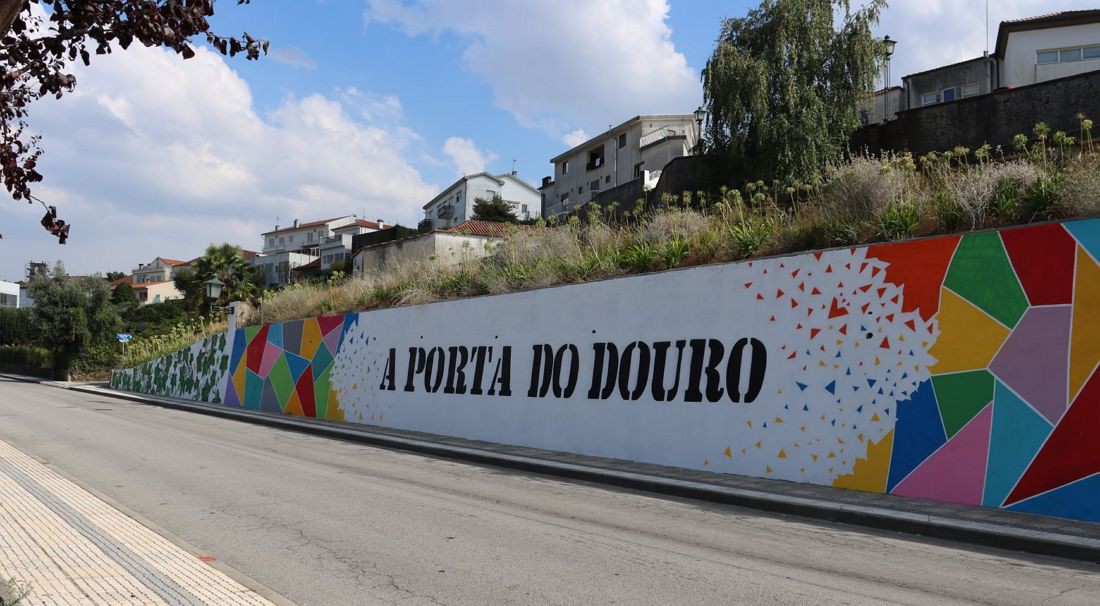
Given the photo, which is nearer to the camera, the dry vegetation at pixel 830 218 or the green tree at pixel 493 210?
the dry vegetation at pixel 830 218

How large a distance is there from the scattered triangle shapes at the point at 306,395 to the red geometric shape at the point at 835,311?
16.1m

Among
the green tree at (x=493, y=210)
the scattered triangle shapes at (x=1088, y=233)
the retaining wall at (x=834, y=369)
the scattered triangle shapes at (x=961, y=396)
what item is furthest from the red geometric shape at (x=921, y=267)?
the green tree at (x=493, y=210)

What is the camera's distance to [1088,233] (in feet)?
26.4

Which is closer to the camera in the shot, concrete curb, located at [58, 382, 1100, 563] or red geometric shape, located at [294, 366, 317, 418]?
concrete curb, located at [58, 382, 1100, 563]

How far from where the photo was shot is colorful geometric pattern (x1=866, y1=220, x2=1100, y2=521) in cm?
787

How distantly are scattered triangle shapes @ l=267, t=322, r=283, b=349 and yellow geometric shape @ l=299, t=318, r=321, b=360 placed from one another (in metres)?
1.79

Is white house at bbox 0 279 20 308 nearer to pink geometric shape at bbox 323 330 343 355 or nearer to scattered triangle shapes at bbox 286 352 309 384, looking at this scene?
scattered triangle shapes at bbox 286 352 309 384

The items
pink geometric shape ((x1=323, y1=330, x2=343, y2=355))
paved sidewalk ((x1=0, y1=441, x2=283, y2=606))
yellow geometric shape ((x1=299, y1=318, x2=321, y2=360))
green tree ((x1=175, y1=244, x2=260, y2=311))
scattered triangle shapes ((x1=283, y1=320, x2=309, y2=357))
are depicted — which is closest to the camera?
paved sidewalk ((x1=0, y1=441, x2=283, y2=606))

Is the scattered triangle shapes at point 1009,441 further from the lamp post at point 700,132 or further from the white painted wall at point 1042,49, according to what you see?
the white painted wall at point 1042,49

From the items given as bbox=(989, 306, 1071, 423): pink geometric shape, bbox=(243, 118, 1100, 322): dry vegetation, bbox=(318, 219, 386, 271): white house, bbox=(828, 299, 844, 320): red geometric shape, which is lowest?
bbox=(989, 306, 1071, 423): pink geometric shape

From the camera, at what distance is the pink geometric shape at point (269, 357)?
81.7 ft

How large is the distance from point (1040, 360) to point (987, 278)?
111 centimetres

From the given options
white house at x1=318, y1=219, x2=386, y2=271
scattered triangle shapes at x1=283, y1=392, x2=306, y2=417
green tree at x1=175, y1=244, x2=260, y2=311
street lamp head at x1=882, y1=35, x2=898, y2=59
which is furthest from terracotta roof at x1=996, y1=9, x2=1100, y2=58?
white house at x1=318, y1=219, x2=386, y2=271

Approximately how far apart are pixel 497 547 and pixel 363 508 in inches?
98.2
